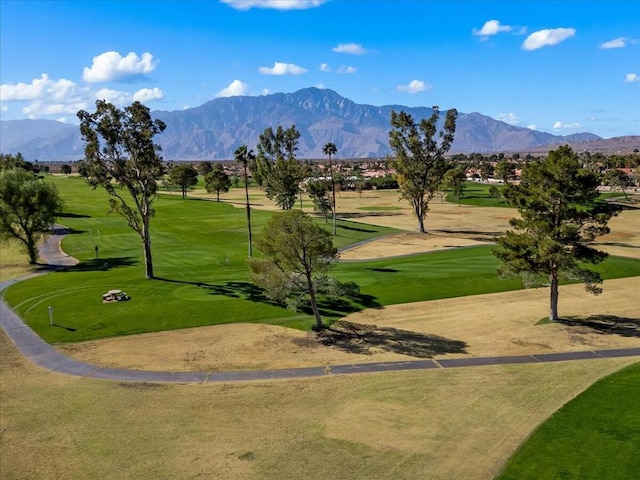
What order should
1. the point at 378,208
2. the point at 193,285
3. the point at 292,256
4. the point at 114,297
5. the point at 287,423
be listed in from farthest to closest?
the point at 378,208 → the point at 193,285 → the point at 114,297 → the point at 292,256 → the point at 287,423

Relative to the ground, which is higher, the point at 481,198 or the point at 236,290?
the point at 481,198

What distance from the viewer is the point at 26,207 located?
73688mm

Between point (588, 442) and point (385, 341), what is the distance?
1812cm

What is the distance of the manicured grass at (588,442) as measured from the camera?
75.7ft

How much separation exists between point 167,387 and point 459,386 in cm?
1925

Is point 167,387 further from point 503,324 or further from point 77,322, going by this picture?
point 503,324

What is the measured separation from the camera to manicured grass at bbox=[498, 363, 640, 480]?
75.7ft

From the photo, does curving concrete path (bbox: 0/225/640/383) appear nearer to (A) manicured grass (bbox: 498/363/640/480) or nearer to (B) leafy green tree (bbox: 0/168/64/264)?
(A) manicured grass (bbox: 498/363/640/480)

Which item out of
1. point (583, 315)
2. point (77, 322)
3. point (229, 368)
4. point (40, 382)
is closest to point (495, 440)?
point (229, 368)

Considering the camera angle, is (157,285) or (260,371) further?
(157,285)

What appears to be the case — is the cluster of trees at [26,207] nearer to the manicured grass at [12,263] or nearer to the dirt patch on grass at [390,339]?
the manicured grass at [12,263]

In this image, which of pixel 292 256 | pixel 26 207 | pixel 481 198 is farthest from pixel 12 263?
pixel 481 198

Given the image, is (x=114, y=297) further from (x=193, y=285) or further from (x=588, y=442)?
(x=588, y=442)

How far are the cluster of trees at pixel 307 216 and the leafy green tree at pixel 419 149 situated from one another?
0.20 metres
